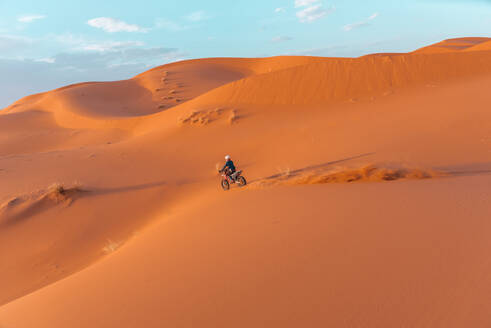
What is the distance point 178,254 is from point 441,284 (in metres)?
2.89

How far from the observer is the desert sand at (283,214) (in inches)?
93.4

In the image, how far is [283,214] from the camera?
433 cm

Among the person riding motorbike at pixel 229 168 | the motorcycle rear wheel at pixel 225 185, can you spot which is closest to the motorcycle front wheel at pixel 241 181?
the person riding motorbike at pixel 229 168

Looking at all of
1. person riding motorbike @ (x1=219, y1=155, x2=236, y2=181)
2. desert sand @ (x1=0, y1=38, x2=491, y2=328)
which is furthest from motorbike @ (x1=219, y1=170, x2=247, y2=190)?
desert sand @ (x1=0, y1=38, x2=491, y2=328)

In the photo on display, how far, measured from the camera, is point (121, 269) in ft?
12.2

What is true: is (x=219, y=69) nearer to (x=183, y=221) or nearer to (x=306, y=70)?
(x=306, y=70)

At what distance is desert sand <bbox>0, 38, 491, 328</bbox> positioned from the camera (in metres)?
2.37

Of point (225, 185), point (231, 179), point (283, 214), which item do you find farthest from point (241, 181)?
point (283, 214)

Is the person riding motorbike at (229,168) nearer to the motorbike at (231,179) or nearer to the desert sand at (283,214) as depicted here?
the motorbike at (231,179)

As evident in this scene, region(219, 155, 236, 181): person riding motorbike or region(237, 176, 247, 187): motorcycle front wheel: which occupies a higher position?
region(219, 155, 236, 181): person riding motorbike

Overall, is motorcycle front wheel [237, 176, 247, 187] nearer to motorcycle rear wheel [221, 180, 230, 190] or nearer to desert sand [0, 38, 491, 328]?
motorcycle rear wheel [221, 180, 230, 190]

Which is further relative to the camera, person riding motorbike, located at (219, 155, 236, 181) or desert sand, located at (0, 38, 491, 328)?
person riding motorbike, located at (219, 155, 236, 181)

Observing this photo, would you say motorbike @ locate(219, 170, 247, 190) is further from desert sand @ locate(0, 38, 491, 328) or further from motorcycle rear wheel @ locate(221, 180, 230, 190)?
desert sand @ locate(0, 38, 491, 328)

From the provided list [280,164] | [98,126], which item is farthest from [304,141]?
[98,126]
